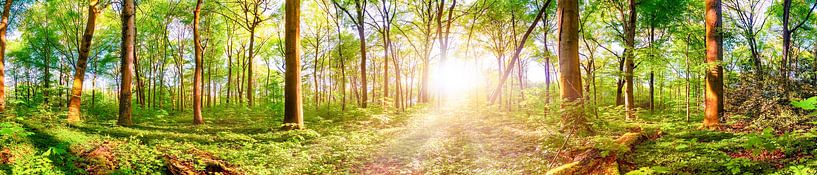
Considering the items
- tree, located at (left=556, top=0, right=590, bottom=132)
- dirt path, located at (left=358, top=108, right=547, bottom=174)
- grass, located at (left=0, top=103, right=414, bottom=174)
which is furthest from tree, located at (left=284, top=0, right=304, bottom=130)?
tree, located at (left=556, top=0, right=590, bottom=132)

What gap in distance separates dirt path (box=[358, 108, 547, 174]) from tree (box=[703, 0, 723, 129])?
3971 millimetres

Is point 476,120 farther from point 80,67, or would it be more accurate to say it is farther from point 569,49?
point 80,67

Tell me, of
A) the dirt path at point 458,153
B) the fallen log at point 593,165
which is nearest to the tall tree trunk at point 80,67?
the dirt path at point 458,153

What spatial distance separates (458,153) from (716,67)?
6262 mm

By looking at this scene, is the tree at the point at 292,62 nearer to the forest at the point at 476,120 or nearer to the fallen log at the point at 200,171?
the forest at the point at 476,120

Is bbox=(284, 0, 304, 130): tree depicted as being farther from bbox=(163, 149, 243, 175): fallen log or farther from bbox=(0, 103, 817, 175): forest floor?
bbox=(163, 149, 243, 175): fallen log

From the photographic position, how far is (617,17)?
1842cm

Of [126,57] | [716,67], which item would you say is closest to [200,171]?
[126,57]

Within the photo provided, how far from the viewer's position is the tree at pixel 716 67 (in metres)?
8.45

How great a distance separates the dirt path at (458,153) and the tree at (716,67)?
397 cm

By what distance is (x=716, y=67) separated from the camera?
8.34m

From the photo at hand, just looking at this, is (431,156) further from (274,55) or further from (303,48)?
(274,55)

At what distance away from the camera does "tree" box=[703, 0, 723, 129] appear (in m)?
8.45

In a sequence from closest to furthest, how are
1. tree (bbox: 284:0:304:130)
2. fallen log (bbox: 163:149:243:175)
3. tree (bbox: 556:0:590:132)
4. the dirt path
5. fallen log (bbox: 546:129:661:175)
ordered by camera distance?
fallen log (bbox: 546:129:661:175)
fallen log (bbox: 163:149:243:175)
the dirt path
tree (bbox: 556:0:590:132)
tree (bbox: 284:0:304:130)
